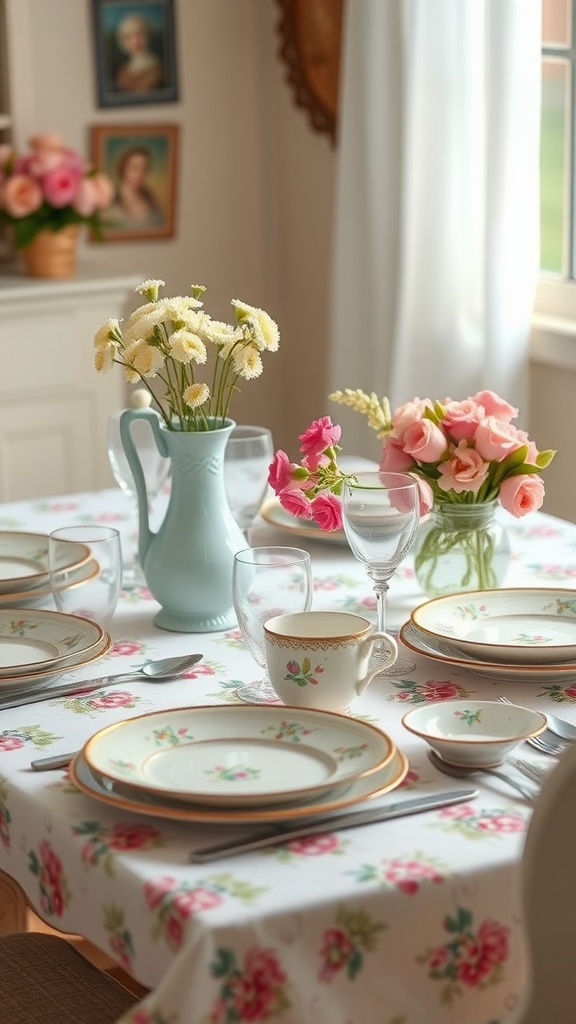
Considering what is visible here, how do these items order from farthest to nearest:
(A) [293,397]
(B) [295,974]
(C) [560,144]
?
(A) [293,397], (C) [560,144], (B) [295,974]

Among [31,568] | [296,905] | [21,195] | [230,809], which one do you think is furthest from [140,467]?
[21,195]

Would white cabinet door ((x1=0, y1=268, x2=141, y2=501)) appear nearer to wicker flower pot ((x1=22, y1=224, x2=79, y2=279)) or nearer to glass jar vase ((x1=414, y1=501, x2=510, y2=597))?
wicker flower pot ((x1=22, y1=224, x2=79, y2=279))

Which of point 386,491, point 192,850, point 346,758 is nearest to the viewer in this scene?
point 192,850

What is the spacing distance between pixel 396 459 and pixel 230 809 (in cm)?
63

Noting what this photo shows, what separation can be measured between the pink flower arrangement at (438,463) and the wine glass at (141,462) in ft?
0.91

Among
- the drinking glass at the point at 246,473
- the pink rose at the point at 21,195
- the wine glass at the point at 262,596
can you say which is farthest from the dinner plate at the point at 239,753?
the pink rose at the point at 21,195

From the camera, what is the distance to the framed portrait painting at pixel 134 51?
11.9 feet

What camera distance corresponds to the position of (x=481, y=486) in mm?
1648

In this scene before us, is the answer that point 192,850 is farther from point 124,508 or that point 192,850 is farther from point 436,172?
point 436,172

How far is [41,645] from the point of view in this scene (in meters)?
1.57

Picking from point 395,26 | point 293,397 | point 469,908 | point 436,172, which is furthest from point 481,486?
point 293,397

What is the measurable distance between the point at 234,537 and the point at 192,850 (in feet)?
1.99

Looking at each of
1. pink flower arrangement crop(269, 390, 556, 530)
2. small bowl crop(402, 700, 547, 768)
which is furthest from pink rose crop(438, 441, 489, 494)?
small bowl crop(402, 700, 547, 768)

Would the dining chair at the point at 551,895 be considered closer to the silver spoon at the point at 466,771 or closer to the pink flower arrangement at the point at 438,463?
the silver spoon at the point at 466,771
